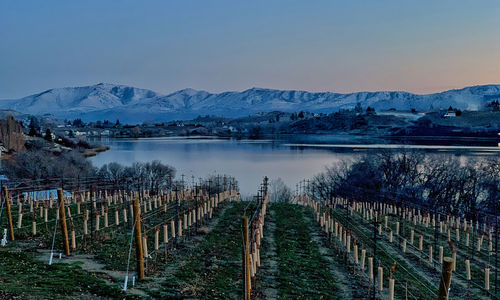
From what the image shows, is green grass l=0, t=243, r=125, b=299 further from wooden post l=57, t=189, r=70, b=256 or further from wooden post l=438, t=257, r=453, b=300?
wooden post l=438, t=257, r=453, b=300

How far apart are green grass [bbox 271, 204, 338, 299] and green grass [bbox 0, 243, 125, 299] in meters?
4.22

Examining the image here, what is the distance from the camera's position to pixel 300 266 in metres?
12.5

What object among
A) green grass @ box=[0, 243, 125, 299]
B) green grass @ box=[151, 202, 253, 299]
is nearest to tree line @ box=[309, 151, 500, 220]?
green grass @ box=[151, 202, 253, 299]

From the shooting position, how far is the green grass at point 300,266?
10258mm

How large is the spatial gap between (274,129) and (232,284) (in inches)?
6826

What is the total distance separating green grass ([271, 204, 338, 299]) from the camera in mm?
10258


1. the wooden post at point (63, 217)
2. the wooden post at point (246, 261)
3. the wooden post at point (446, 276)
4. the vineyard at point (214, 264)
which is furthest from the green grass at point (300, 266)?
the wooden post at point (63, 217)

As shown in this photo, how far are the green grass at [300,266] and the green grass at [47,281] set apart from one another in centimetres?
422

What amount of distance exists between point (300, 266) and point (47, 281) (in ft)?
23.4

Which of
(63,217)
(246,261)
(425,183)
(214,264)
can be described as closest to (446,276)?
(246,261)

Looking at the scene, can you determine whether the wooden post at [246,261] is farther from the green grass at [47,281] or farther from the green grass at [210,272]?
the green grass at [47,281]

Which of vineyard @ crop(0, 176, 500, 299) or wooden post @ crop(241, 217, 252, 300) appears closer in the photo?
wooden post @ crop(241, 217, 252, 300)

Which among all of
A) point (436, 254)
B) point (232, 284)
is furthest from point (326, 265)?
point (436, 254)

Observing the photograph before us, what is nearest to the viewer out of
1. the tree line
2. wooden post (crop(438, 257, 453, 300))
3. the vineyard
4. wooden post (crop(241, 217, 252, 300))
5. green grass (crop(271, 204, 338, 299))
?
wooden post (crop(438, 257, 453, 300))
